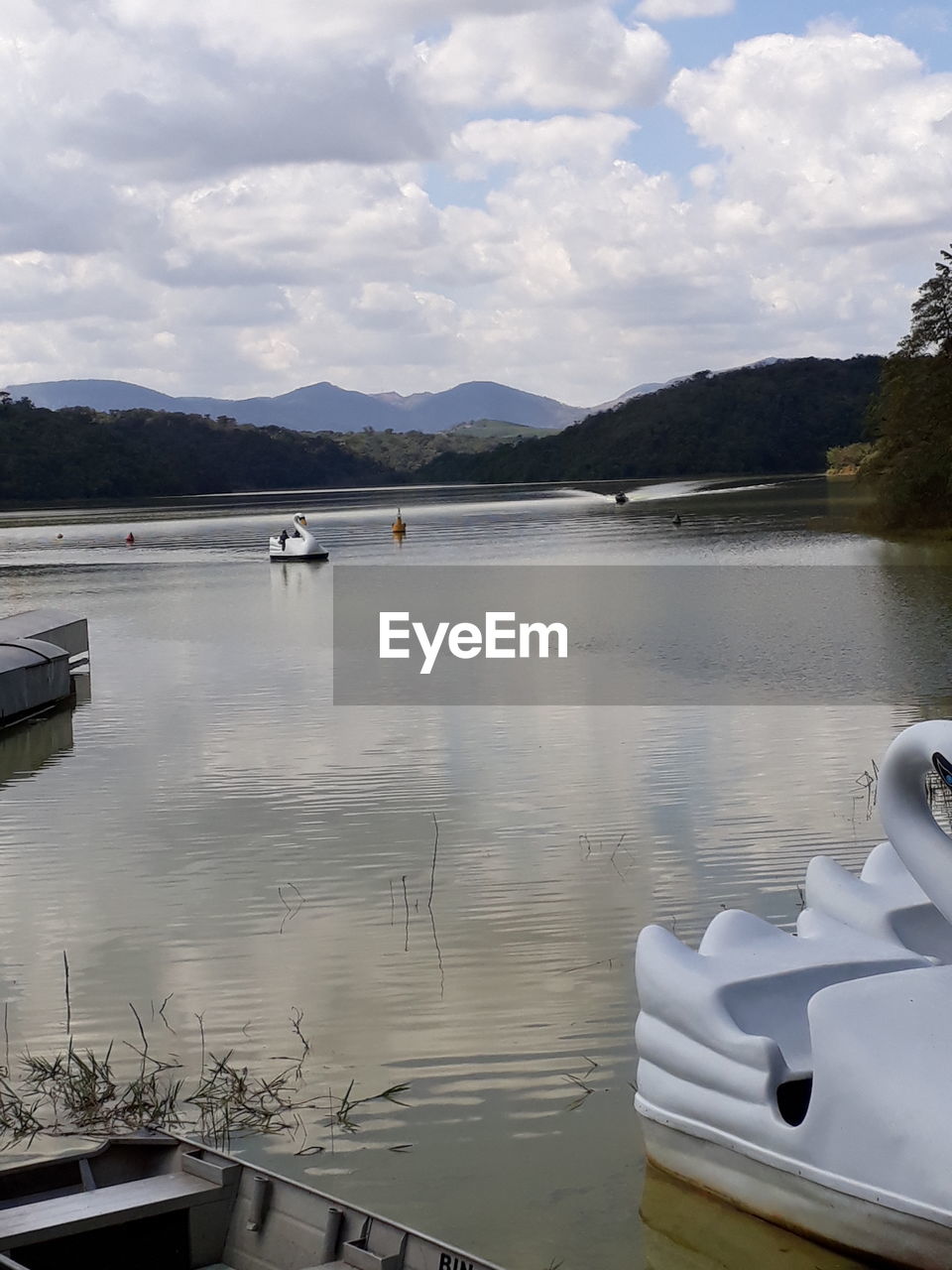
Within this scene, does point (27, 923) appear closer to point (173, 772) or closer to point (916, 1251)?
point (173, 772)

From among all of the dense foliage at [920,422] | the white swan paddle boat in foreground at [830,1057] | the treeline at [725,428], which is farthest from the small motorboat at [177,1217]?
the treeline at [725,428]

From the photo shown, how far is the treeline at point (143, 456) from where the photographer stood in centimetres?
14038

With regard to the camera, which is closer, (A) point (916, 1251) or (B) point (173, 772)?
(A) point (916, 1251)

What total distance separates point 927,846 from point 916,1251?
1465 mm

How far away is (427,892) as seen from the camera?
388 inches

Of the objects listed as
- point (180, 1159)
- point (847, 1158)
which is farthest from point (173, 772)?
point (847, 1158)

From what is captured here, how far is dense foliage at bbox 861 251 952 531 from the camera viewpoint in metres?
51.7

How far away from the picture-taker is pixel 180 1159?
5398 millimetres

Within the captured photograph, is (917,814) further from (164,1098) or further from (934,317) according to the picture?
(934,317)

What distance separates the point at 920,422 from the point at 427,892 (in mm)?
47423

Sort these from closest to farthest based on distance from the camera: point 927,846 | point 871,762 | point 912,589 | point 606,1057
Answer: point 927,846 → point 606,1057 → point 871,762 → point 912,589

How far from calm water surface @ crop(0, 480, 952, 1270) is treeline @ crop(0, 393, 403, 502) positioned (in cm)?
12338

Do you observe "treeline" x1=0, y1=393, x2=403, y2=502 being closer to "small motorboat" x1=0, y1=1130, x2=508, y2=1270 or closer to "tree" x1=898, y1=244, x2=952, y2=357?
"tree" x1=898, y1=244, x2=952, y2=357

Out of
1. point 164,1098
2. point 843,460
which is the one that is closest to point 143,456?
point 843,460
